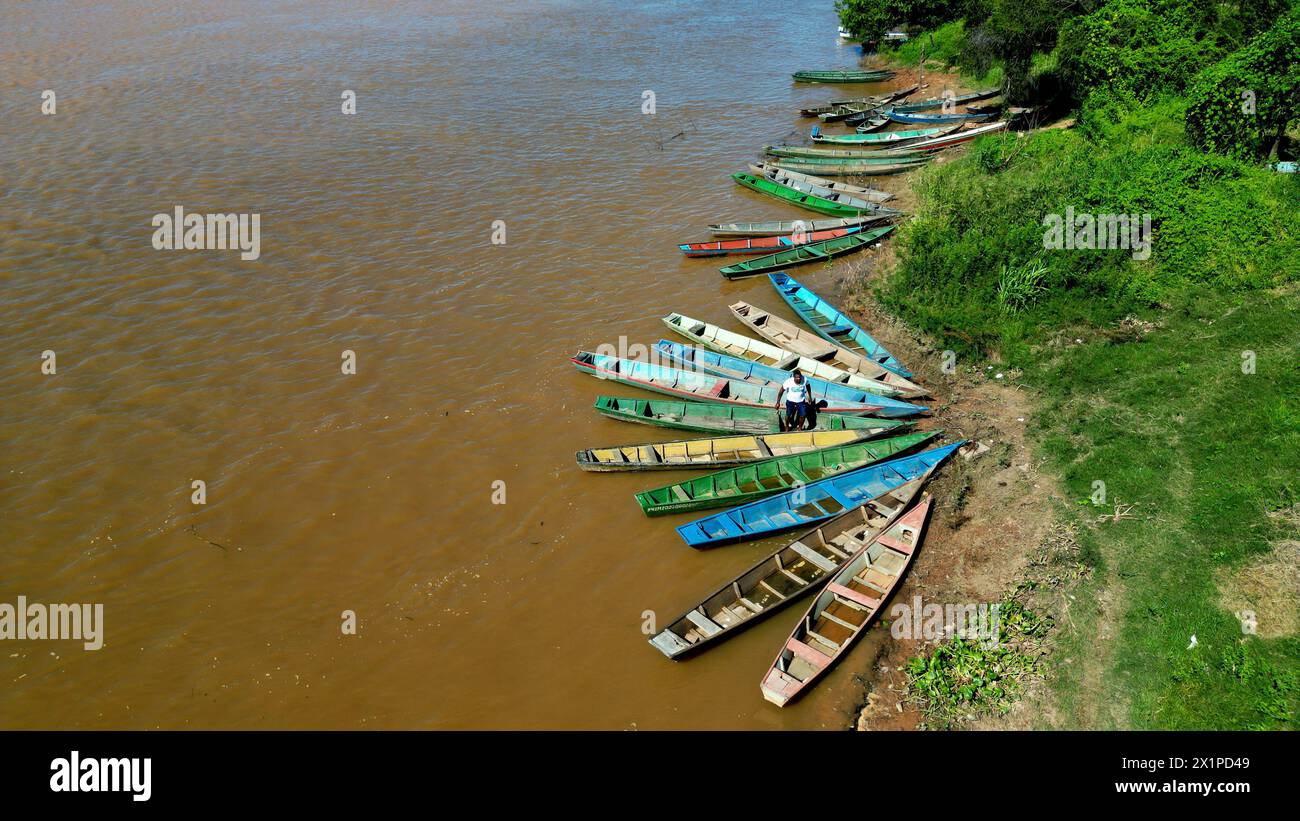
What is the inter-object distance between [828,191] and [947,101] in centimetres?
1129

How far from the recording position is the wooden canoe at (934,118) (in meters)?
32.6

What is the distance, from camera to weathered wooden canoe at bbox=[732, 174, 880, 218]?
2610 cm

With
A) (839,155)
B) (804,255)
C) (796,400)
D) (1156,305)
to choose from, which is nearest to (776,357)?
(796,400)

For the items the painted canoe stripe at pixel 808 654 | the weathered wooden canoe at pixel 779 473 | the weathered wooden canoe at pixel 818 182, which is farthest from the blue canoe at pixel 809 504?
the weathered wooden canoe at pixel 818 182

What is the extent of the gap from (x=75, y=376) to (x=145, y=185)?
38.7 feet

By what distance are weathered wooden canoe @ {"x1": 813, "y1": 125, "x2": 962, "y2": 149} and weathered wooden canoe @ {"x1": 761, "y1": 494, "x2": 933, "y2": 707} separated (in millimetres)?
21708

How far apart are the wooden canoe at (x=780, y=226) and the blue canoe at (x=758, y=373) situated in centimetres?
672

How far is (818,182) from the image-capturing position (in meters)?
28.0

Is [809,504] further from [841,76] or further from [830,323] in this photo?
[841,76]

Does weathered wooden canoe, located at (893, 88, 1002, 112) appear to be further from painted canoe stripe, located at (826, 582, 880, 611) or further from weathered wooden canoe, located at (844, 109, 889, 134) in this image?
painted canoe stripe, located at (826, 582, 880, 611)
